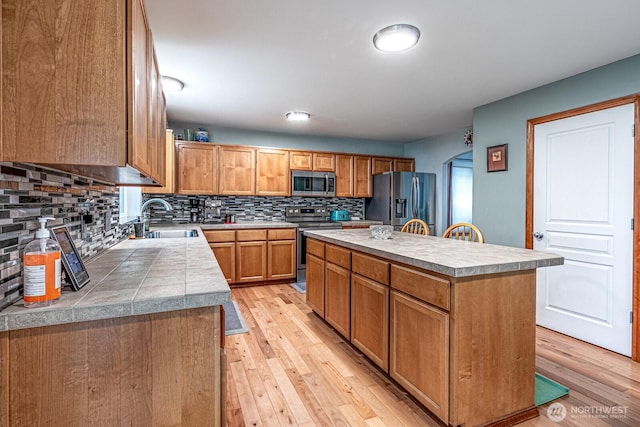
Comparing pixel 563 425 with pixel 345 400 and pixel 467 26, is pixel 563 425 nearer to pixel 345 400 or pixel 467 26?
pixel 345 400

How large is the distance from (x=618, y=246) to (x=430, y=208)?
285 centimetres

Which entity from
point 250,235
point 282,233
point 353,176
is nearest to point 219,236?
point 250,235

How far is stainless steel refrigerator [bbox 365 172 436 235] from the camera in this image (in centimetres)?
524

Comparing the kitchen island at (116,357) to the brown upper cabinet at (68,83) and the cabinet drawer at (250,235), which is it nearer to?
the brown upper cabinet at (68,83)

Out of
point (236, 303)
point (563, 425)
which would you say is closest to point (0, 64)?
point (563, 425)

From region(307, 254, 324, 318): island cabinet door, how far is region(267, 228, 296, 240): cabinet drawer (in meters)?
1.39

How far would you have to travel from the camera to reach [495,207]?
367 cm

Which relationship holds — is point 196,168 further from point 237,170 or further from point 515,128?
point 515,128

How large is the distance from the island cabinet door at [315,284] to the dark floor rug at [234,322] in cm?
68

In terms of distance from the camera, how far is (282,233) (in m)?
4.68

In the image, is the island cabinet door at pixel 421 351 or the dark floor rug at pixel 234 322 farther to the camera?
the dark floor rug at pixel 234 322

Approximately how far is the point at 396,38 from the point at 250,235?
3098 millimetres

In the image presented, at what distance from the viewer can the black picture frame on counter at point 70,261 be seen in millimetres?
1092

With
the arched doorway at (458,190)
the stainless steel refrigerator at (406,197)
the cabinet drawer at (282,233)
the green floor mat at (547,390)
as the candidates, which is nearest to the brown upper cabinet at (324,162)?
the stainless steel refrigerator at (406,197)
